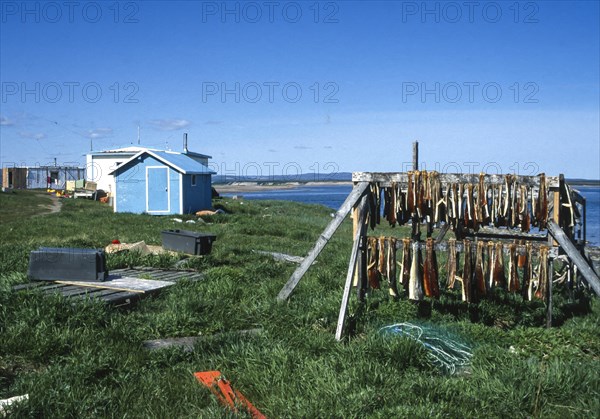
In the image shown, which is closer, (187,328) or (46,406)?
(46,406)

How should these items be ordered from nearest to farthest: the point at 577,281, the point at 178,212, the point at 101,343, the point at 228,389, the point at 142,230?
the point at 228,389
the point at 101,343
the point at 577,281
the point at 142,230
the point at 178,212

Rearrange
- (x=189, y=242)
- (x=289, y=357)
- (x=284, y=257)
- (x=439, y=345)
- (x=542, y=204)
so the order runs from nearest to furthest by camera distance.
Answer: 1. (x=289, y=357)
2. (x=439, y=345)
3. (x=542, y=204)
4. (x=189, y=242)
5. (x=284, y=257)

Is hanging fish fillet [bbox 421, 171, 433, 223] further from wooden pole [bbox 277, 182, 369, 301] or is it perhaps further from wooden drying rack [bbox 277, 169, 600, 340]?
wooden pole [bbox 277, 182, 369, 301]

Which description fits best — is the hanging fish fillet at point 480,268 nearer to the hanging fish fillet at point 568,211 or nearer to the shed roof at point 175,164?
the hanging fish fillet at point 568,211

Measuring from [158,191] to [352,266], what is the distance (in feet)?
79.3

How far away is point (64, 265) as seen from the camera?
9.48m

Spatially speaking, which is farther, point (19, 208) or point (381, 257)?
point (19, 208)

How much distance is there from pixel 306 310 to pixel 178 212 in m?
22.8

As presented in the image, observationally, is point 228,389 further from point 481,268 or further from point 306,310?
point 481,268

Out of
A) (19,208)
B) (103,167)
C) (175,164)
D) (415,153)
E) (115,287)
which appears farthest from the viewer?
(103,167)

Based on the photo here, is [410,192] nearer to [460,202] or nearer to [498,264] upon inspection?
[460,202]

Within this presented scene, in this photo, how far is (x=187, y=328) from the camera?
7.53 m

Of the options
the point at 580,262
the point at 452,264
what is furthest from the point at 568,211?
the point at 452,264

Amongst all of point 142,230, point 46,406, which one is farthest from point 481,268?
point 142,230
